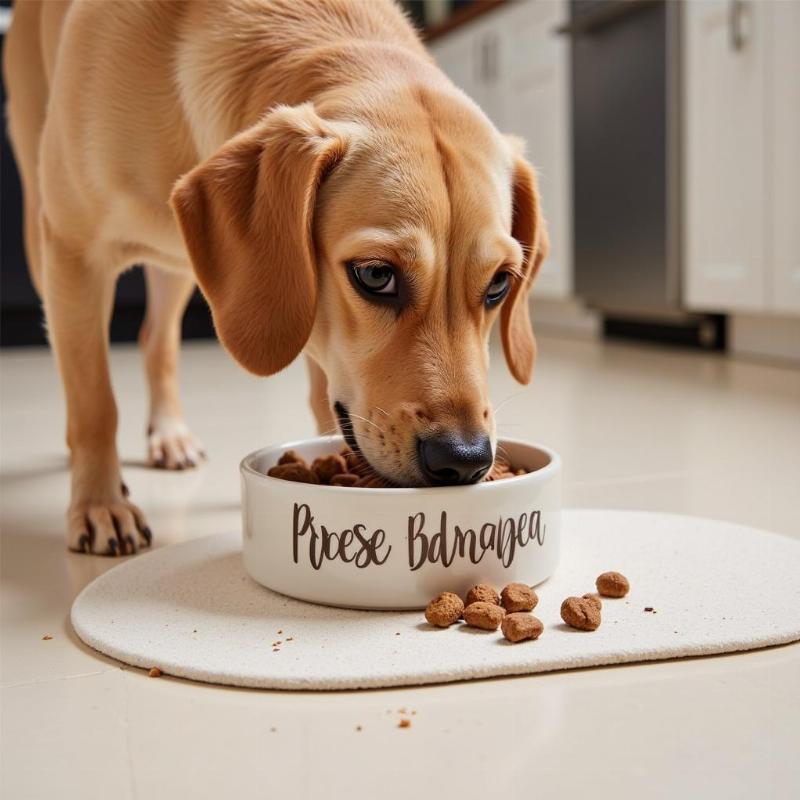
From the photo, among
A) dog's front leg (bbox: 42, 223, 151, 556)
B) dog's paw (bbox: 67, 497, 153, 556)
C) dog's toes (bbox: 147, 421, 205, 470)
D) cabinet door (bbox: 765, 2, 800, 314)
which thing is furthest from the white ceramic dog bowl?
cabinet door (bbox: 765, 2, 800, 314)

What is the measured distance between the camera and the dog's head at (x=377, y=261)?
138cm

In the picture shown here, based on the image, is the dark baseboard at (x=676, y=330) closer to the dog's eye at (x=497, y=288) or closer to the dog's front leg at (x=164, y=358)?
the dog's front leg at (x=164, y=358)

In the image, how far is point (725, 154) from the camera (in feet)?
13.1

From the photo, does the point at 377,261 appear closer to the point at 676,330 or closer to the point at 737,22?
the point at 737,22

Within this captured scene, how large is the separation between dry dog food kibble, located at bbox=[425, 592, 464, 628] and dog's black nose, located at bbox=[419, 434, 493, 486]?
14cm

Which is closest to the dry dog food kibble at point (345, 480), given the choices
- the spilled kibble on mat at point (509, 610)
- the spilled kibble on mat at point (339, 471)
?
the spilled kibble on mat at point (339, 471)

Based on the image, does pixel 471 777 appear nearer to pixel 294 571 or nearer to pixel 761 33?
pixel 294 571

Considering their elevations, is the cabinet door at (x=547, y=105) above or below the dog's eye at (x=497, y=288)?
above

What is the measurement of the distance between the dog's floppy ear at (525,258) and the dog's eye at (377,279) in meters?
0.34

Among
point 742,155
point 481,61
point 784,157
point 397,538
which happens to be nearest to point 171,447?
point 397,538

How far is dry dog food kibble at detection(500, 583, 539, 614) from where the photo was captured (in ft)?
4.38

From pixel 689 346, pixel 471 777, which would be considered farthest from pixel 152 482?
pixel 689 346

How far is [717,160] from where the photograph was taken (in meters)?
4.04

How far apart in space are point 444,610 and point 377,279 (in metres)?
0.44
